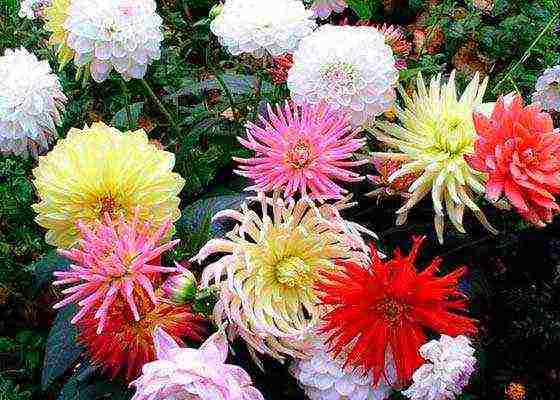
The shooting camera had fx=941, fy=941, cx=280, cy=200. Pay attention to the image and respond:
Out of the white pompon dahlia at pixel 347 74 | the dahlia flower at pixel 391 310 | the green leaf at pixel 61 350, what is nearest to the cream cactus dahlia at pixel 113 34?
the white pompon dahlia at pixel 347 74

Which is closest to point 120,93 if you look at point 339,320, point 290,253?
point 290,253

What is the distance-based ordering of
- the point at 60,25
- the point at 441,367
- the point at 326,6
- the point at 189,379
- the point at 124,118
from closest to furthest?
the point at 189,379
the point at 441,367
the point at 60,25
the point at 124,118
the point at 326,6

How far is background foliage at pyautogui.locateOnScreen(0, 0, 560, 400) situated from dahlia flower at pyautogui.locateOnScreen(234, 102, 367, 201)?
0.12m

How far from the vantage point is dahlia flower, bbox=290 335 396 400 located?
45.3 inches

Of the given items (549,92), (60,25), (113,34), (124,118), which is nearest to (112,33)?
(113,34)

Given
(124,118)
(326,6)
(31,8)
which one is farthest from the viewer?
(31,8)

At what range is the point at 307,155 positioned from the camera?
1215 mm

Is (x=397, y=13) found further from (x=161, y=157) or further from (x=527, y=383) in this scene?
(x=161, y=157)

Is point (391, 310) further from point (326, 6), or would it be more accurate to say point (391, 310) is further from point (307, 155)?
point (326, 6)

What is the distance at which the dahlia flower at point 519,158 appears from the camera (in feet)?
3.62

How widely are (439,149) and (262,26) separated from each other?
0.33 m

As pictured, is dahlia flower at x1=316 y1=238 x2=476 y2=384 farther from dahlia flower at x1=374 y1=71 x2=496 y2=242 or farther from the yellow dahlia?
the yellow dahlia

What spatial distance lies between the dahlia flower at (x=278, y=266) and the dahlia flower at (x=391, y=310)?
0.08m

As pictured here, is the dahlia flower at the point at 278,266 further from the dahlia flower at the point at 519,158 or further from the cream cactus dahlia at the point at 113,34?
the cream cactus dahlia at the point at 113,34
